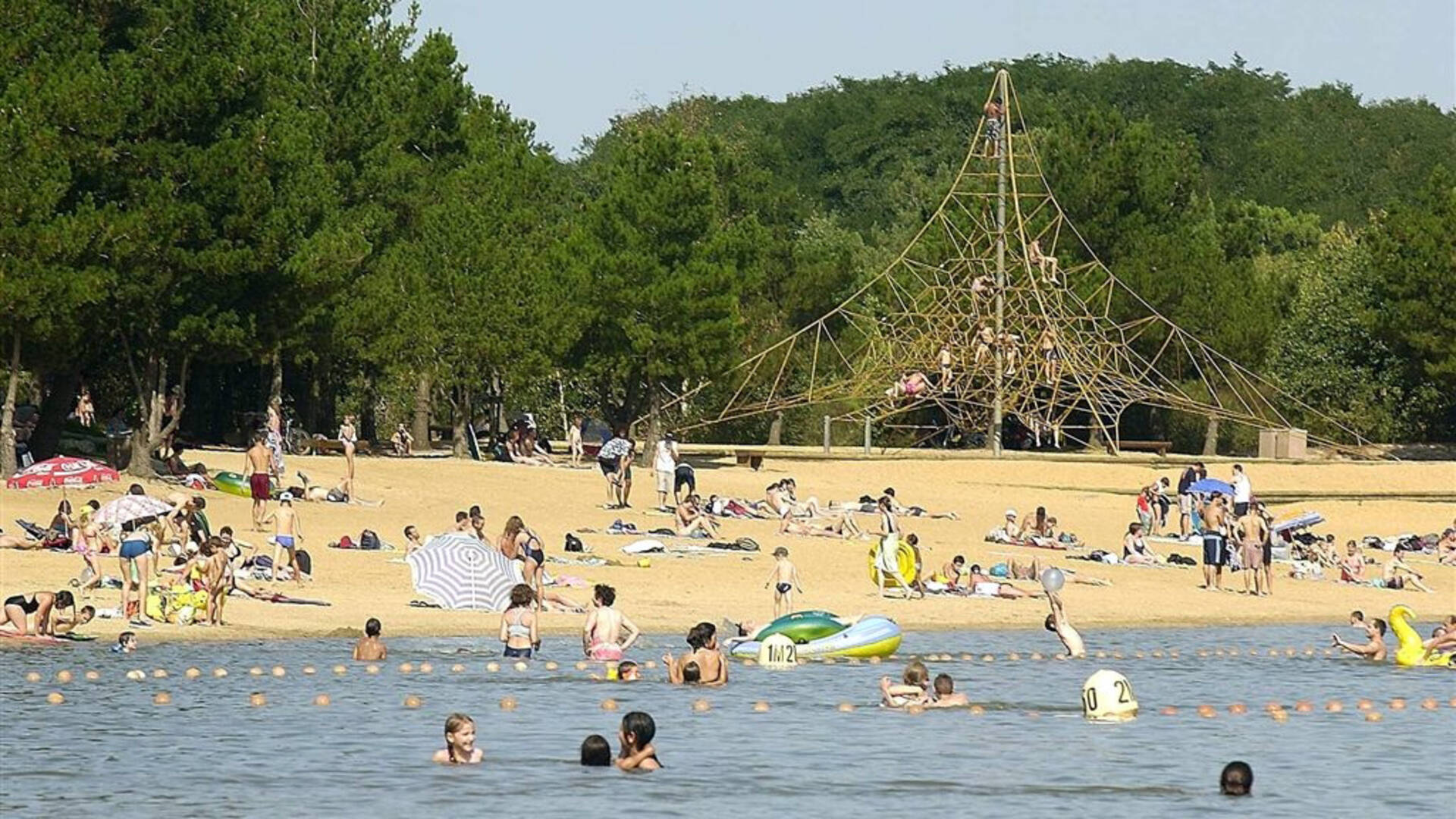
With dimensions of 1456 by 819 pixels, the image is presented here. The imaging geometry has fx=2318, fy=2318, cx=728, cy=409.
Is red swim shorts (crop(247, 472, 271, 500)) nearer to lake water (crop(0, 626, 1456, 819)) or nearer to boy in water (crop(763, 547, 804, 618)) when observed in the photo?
lake water (crop(0, 626, 1456, 819))

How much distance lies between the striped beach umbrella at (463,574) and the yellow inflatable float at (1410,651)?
1116cm

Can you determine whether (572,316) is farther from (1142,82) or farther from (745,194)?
(1142,82)

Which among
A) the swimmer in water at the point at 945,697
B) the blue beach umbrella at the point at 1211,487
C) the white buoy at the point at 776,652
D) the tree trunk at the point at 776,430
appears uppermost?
the tree trunk at the point at 776,430

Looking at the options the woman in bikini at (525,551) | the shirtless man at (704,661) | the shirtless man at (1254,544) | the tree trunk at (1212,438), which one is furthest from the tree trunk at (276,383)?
the tree trunk at (1212,438)

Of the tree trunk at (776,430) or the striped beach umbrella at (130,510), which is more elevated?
the tree trunk at (776,430)

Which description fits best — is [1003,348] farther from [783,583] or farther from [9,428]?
[783,583]

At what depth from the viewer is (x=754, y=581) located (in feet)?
112

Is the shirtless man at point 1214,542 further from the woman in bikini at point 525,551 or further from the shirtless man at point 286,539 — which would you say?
the shirtless man at point 286,539

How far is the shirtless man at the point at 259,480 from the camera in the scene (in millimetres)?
35531

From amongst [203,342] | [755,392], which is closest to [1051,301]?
[755,392]

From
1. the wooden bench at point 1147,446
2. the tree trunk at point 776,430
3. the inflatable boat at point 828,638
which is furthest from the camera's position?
the tree trunk at point 776,430

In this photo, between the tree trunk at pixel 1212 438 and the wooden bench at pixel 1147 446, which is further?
the tree trunk at pixel 1212 438

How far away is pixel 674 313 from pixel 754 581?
70.0 feet

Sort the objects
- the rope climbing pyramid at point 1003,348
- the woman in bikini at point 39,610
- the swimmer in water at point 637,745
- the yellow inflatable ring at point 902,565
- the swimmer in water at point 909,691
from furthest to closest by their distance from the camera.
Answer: the rope climbing pyramid at point 1003,348 < the yellow inflatable ring at point 902,565 < the woman in bikini at point 39,610 < the swimmer in water at point 909,691 < the swimmer in water at point 637,745
